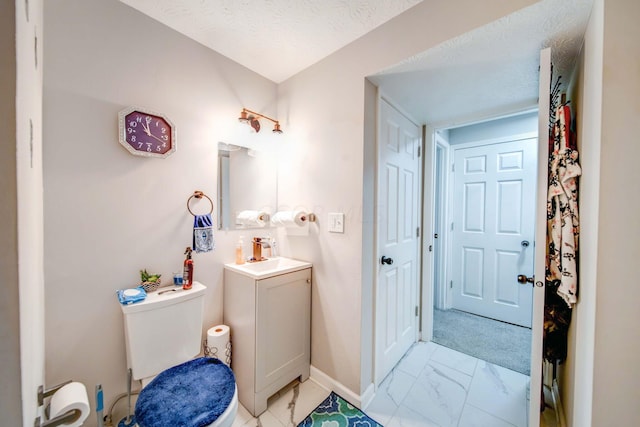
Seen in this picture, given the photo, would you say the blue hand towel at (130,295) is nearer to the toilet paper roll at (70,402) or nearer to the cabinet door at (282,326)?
the toilet paper roll at (70,402)

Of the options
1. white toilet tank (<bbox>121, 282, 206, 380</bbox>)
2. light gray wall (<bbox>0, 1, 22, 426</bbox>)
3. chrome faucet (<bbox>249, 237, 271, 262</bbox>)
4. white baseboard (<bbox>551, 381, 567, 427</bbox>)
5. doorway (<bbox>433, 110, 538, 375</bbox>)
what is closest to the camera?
light gray wall (<bbox>0, 1, 22, 426</bbox>)

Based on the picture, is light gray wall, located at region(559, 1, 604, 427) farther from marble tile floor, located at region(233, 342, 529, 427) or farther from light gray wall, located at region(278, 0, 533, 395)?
light gray wall, located at region(278, 0, 533, 395)

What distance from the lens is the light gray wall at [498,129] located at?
240 cm

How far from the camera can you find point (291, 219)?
173cm

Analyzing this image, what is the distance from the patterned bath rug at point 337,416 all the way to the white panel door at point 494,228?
204 cm

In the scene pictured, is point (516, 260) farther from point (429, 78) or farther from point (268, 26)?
point (268, 26)

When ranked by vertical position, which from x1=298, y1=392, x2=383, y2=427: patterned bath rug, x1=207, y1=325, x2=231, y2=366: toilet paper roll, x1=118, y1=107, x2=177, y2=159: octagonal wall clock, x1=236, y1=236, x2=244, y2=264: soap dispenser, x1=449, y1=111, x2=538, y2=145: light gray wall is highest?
x1=449, y1=111, x2=538, y2=145: light gray wall

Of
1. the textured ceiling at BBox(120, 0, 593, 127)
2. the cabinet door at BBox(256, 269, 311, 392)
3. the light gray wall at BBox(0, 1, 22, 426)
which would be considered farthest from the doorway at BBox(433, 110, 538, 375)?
the light gray wall at BBox(0, 1, 22, 426)

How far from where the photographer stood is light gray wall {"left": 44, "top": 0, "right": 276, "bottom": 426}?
3.67ft

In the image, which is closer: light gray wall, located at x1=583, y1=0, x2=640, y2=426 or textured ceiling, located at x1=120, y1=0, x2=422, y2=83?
light gray wall, located at x1=583, y1=0, x2=640, y2=426

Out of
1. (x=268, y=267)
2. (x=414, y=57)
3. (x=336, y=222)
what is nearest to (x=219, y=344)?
(x=268, y=267)

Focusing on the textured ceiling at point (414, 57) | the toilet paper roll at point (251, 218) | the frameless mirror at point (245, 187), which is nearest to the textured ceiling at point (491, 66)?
the textured ceiling at point (414, 57)

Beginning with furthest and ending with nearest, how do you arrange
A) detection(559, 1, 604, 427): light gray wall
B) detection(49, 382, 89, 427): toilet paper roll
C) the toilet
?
the toilet, detection(559, 1, 604, 427): light gray wall, detection(49, 382, 89, 427): toilet paper roll

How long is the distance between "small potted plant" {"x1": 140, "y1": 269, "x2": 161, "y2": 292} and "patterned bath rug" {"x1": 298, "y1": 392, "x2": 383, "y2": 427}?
1.16m
